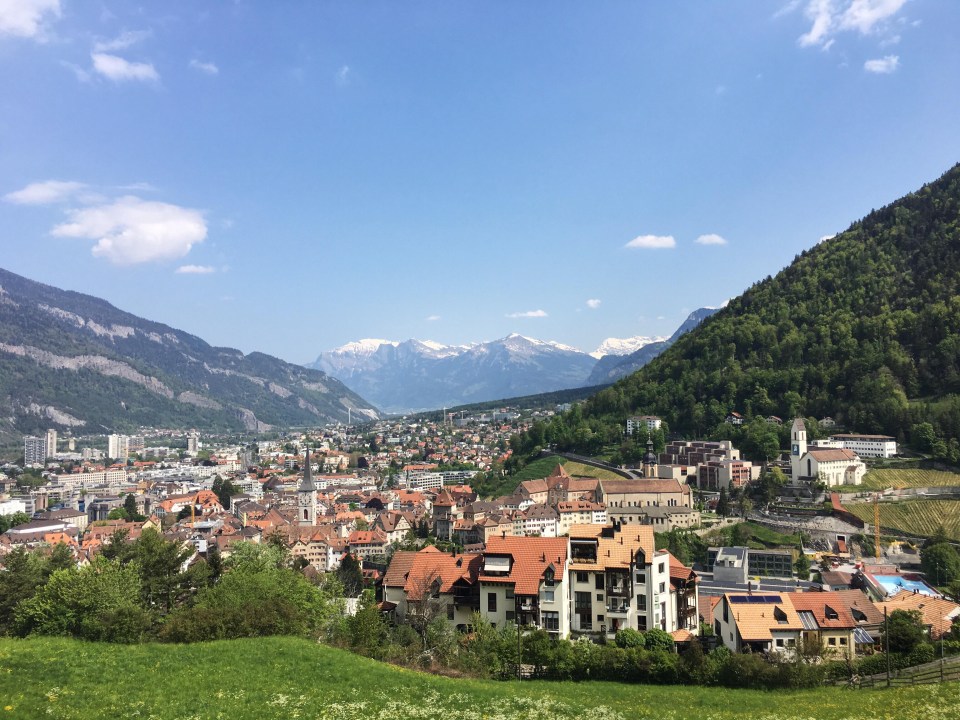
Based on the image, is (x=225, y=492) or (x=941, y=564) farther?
(x=225, y=492)

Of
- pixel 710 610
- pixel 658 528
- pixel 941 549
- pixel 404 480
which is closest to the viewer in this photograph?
pixel 710 610

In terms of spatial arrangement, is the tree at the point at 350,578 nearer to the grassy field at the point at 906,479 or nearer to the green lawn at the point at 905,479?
the green lawn at the point at 905,479

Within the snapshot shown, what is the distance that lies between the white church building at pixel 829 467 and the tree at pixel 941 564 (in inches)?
776

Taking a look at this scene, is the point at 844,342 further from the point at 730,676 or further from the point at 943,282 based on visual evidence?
the point at 730,676

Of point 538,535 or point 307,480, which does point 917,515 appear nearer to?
point 538,535

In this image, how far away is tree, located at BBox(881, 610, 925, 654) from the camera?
28219 mm

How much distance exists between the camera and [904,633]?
2894cm

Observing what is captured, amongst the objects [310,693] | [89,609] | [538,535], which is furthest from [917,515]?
[89,609]

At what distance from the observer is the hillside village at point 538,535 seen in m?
30.8

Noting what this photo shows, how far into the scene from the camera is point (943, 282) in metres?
103

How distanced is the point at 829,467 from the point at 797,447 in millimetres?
6172

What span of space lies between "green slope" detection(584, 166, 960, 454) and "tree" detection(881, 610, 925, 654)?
5522 cm

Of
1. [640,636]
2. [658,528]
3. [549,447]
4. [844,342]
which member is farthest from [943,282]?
[640,636]

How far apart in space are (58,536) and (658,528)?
61.5 m
